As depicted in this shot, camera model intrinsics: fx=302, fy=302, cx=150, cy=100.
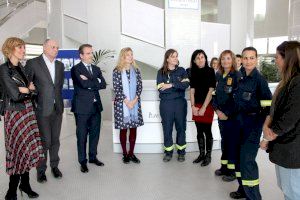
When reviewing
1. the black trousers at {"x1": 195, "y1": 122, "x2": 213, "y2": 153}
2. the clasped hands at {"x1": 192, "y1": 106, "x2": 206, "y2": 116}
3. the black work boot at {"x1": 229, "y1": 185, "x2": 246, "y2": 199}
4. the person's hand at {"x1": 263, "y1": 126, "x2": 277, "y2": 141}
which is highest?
the person's hand at {"x1": 263, "y1": 126, "x2": 277, "y2": 141}

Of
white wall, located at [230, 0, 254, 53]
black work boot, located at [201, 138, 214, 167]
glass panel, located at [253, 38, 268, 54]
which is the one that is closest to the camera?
black work boot, located at [201, 138, 214, 167]

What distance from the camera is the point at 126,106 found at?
389 cm

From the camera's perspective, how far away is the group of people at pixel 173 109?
1875mm

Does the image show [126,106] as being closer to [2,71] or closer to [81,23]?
[2,71]

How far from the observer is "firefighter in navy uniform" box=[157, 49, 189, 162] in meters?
3.86

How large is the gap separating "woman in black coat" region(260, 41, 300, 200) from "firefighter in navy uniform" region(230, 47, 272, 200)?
0.53m

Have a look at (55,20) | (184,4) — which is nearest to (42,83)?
(184,4)

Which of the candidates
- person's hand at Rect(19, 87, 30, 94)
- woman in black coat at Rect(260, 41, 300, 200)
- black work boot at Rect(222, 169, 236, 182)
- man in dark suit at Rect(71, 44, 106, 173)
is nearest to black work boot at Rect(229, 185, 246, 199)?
black work boot at Rect(222, 169, 236, 182)

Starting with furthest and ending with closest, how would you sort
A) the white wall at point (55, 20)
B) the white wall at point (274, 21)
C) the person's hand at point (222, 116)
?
1. the white wall at point (274, 21)
2. the white wall at point (55, 20)
3. the person's hand at point (222, 116)

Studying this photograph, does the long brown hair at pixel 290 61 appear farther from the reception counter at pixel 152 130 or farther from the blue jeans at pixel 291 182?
the reception counter at pixel 152 130

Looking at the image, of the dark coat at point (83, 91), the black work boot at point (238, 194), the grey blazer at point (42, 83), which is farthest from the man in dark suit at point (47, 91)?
the black work boot at point (238, 194)

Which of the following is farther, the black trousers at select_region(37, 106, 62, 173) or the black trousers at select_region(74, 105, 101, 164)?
the black trousers at select_region(74, 105, 101, 164)

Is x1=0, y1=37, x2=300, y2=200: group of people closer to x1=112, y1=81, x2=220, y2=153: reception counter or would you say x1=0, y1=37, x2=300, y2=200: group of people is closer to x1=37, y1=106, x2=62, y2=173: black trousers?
x1=37, y1=106, x2=62, y2=173: black trousers

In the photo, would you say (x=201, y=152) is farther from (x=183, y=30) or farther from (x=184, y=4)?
(x=184, y=4)
